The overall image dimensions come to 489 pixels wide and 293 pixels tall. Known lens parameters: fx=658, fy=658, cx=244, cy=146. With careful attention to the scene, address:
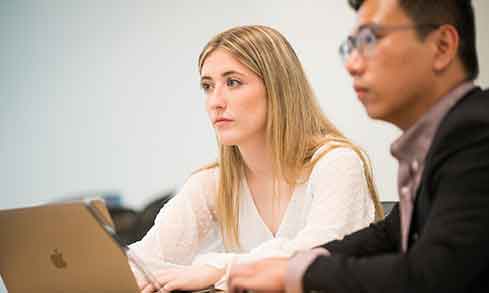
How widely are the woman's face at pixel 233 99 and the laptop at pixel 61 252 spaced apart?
63cm

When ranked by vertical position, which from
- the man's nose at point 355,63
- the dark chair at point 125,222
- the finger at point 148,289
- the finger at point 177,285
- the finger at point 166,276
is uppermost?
the man's nose at point 355,63

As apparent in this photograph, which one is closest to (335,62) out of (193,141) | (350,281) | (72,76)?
(193,141)

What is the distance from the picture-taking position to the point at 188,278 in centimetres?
152

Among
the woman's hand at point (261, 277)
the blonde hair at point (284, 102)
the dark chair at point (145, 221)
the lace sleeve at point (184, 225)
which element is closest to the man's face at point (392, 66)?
the woman's hand at point (261, 277)

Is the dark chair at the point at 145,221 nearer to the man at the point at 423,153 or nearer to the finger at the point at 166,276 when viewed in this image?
the finger at the point at 166,276

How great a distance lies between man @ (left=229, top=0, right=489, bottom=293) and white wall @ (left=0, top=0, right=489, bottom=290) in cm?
246

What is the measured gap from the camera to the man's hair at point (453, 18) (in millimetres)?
1014

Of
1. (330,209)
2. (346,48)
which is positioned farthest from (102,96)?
(346,48)

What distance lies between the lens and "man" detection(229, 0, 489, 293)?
87cm

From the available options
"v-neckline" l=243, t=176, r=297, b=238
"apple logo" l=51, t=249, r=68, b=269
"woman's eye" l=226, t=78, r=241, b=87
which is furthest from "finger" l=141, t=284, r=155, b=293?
"woman's eye" l=226, t=78, r=241, b=87

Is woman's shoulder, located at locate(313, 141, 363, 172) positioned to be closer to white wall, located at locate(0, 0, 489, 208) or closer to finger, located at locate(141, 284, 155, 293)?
finger, located at locate(141, 284, 155, 293)

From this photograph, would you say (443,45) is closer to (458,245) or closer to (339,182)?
(458,245)

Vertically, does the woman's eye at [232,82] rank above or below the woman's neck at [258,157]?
above

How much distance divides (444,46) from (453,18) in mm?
53
